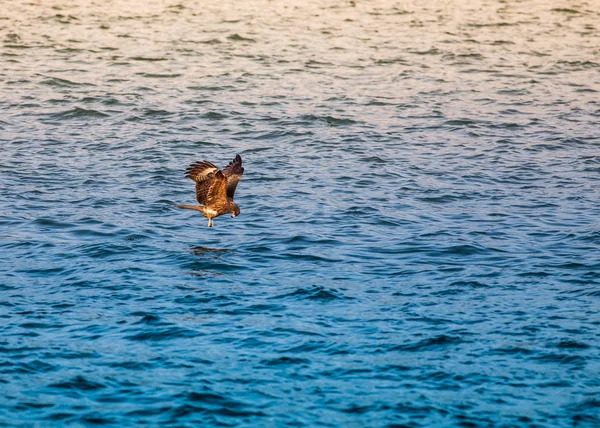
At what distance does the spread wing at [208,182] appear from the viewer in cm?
1614

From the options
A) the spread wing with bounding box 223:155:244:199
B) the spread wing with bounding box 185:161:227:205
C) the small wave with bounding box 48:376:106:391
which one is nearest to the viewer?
the small wave with bounding box 48:376:106:391

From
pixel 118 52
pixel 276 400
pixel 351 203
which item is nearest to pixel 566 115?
pixel 351 203

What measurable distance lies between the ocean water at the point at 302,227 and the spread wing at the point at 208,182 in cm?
77

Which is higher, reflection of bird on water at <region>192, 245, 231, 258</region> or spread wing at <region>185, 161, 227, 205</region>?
spread wing at <region>185, 161, 227, 205</region>

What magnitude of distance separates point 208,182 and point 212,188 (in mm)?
114

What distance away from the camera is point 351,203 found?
18734 millimetres

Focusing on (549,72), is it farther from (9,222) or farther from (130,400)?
(130,400)

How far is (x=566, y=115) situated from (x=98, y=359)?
15.9 metres

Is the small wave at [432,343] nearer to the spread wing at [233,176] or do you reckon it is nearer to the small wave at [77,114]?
the spread wing at [233,176]

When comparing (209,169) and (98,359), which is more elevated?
(209,169)

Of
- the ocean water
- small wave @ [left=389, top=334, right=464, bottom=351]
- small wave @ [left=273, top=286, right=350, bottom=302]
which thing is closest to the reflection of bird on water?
the ocean water

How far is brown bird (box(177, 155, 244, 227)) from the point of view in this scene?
16.2 metres

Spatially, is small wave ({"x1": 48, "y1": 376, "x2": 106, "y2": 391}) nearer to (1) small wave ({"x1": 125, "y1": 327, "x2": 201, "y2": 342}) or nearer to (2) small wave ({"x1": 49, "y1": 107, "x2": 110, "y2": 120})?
(1) small wave ({"x1": 125, "y1": 327, "x2": 201, "y2": 342})

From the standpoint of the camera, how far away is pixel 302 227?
17.4 m
